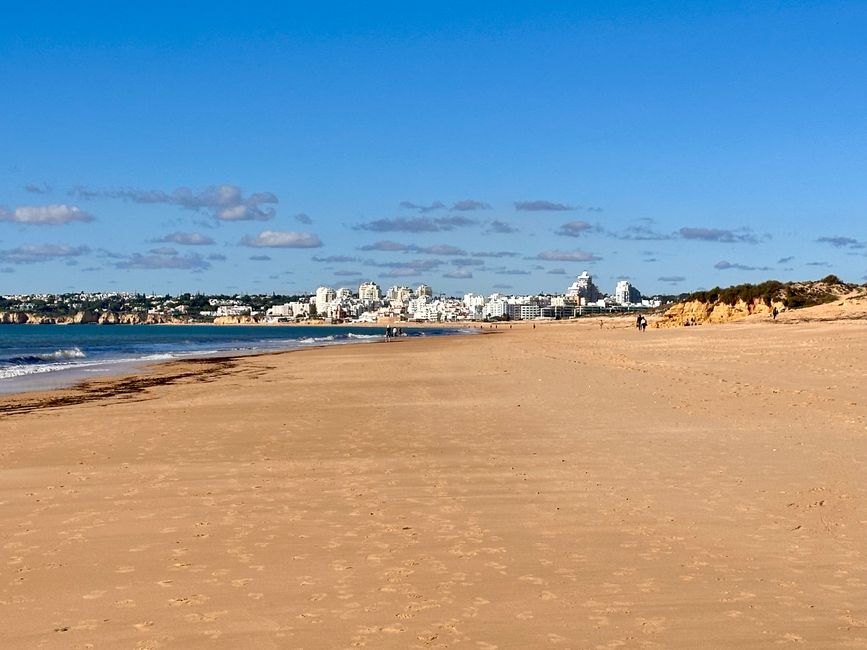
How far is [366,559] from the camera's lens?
22.2 ft

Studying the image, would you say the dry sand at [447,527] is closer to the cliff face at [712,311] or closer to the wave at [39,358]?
the wave at [39,358]

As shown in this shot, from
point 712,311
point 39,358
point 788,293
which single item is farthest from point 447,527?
point 712,311

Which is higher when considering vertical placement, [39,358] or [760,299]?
[760,299]

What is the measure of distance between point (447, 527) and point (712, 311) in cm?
7596

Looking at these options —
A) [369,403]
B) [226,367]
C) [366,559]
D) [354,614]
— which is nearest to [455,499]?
[366,559]

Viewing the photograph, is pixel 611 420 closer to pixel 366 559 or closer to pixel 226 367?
pixel 366 559

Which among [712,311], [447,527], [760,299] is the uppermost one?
[760,299]

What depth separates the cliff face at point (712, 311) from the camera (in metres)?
71.0

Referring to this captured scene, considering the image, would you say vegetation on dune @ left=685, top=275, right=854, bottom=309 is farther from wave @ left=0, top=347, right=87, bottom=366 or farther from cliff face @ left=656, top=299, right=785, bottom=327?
wave @ left=0, top=347, right=87, bottom=366

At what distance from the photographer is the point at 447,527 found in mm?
7754

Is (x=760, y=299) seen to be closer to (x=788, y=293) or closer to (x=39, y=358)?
(x=788, y=293)

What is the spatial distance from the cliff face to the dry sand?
57.9 m

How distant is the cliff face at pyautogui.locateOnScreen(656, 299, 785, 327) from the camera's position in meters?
71.0

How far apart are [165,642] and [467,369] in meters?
26.2
